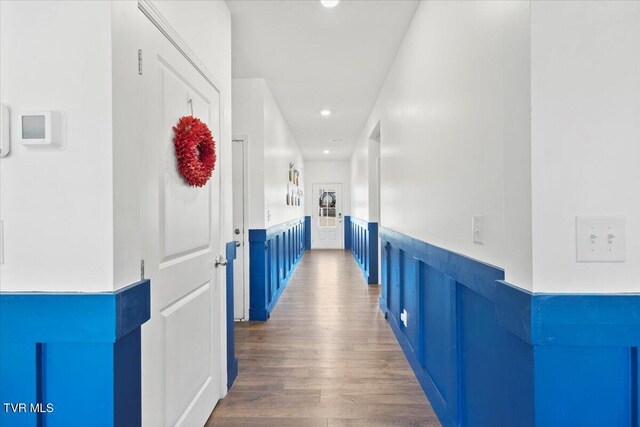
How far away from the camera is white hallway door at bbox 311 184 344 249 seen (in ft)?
36.2

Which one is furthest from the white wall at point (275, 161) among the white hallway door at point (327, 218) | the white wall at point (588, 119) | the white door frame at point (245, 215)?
the white hallway door at point (327, 218)

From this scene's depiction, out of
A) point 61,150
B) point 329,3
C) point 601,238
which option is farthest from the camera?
point 329,3

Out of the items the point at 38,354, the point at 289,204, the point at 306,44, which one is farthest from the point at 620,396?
the point at 289,204

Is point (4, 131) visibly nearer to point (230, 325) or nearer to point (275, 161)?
point (230, 325)

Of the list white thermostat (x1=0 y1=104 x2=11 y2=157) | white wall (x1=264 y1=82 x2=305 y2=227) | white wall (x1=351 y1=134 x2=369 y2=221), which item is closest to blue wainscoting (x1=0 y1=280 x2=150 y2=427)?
white thermostat (x1=0 y1=104 x2=11 y2=157)

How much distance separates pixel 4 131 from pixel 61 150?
17 cm

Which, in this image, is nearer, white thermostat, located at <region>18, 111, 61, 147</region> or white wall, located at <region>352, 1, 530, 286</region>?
white thermostat, located at <region>18, 111, 61, 147</region>

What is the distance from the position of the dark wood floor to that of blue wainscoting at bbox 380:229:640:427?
0.46m

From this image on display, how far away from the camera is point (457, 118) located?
1804 mm

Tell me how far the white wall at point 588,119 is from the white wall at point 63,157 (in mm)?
1255

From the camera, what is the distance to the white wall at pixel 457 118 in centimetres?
134

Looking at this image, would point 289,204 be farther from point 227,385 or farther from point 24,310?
point 24,310

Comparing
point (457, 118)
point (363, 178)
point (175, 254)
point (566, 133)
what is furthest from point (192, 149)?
point (363, 178)

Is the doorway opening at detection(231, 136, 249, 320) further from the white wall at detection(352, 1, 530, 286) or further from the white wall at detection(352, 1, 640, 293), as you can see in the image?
the white wall at detection(352, 1, 640, 293)
